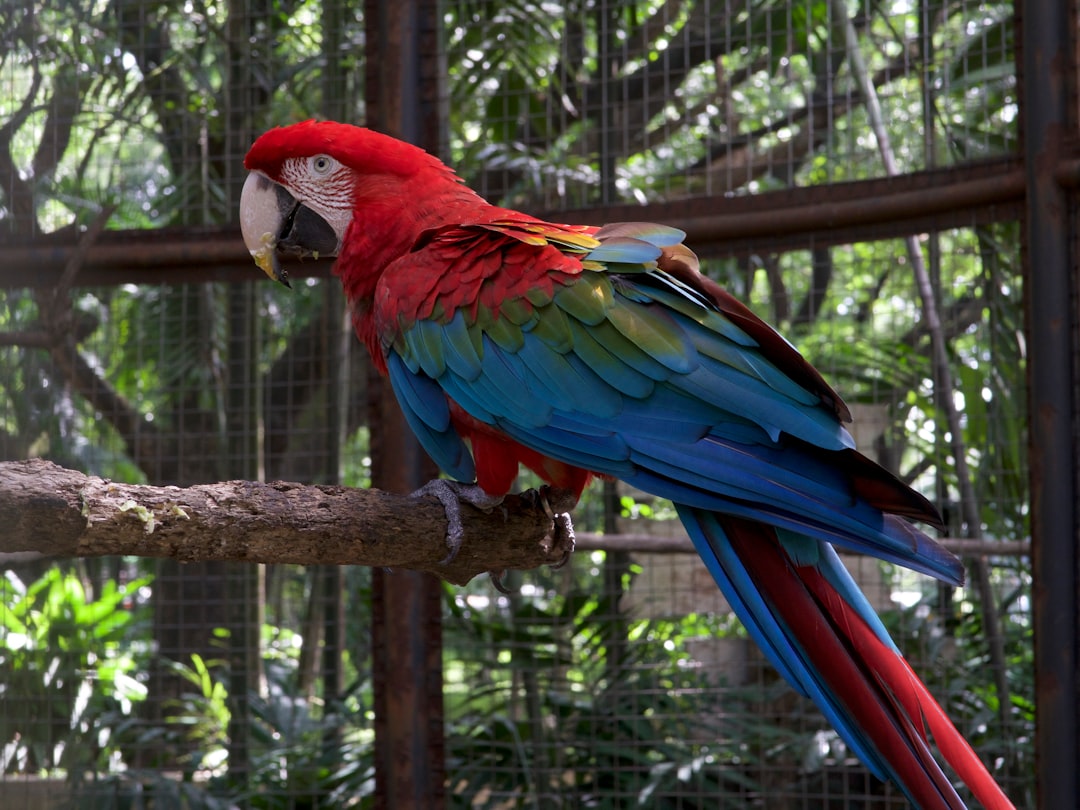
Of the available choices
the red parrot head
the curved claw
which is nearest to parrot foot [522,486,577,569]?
the curved claw

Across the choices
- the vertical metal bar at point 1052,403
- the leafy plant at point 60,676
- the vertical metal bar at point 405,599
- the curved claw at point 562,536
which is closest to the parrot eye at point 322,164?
the vertical metal bar at point 405,599

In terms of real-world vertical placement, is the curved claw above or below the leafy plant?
above

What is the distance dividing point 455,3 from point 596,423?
1.75m

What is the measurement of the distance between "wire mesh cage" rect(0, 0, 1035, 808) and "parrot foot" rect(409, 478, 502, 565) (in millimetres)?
791

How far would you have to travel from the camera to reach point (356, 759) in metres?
2.63

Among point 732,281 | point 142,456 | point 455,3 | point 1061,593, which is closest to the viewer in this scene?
point 1061,593

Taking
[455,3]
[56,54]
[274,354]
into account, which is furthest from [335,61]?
[274,354]

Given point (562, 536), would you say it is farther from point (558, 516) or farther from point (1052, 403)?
point (1052, 403)

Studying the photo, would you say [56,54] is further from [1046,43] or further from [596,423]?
[1046,43]

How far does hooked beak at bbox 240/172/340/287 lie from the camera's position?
1.54 m

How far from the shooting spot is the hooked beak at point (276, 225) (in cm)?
154

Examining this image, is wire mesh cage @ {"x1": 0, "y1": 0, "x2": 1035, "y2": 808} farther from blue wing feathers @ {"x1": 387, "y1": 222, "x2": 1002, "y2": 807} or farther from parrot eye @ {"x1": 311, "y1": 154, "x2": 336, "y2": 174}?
blue wing feathers @ {"x1": 387, "y1": 222, "x2": 1002, "y2": 807}

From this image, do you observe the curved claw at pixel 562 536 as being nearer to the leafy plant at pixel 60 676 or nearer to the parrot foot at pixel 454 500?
the parrot foot at pixel 454 500

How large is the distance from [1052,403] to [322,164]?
123 centimetres
